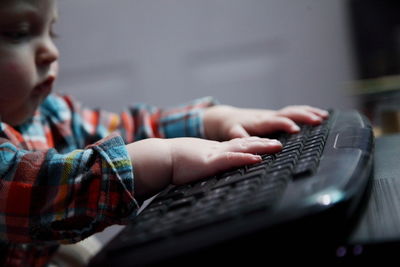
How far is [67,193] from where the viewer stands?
399 millimetres

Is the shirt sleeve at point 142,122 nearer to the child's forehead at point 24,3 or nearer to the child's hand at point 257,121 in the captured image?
the child's hand at point 257,121

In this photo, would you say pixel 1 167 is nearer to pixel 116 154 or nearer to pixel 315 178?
pixel 116 154

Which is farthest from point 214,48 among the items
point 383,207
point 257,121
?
point 383,207

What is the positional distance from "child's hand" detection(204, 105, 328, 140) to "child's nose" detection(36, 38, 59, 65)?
22cm

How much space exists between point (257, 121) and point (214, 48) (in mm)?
915

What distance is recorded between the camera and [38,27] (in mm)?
553

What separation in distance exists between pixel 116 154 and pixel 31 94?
0.23 metres

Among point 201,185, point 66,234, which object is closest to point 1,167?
point 66,234

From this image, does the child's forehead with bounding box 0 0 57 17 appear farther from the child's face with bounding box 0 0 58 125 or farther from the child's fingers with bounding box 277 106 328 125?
the child's fingers with bounding box 277 106 328 125

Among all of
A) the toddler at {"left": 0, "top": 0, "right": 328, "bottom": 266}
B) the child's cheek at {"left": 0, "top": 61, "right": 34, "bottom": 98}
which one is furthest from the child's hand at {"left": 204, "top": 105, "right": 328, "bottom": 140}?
the child's cheek at {"left": 0, "top": 61, "right": 34, "bottom": 98}

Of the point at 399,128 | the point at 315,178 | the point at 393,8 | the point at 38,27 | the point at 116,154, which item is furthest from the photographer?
the point at 393,8

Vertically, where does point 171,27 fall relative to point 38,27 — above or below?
below

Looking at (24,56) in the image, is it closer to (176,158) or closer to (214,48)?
(176,158)

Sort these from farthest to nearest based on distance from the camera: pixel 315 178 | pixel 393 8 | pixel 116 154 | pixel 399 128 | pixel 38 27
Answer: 1. pixel 393 8
2. pixel 399 128
3. pixel 38 27
4. pixel 116 154
5. pixel 315 178
